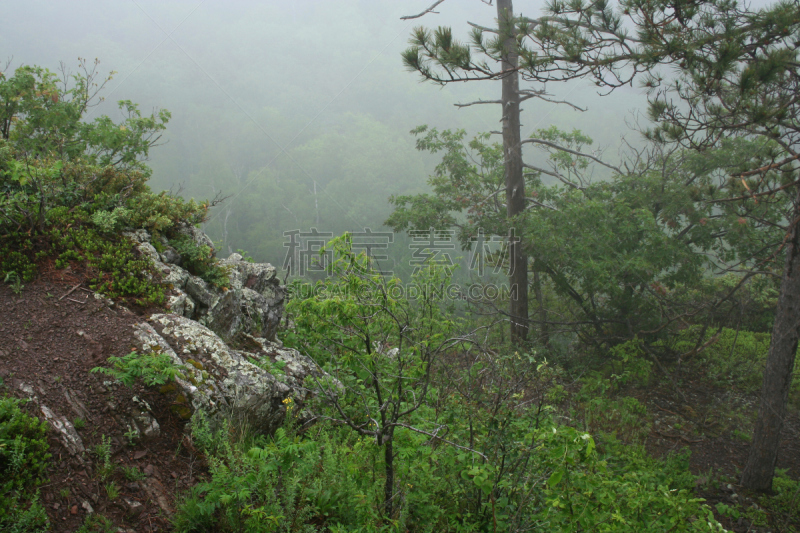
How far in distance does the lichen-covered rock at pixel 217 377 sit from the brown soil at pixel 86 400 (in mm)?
185

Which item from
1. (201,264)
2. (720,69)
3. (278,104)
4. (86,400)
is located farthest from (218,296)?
(278,104)

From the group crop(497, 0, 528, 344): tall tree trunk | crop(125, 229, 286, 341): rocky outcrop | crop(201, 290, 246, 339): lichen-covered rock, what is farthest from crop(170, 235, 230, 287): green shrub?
crop(497, 0, 528, 344): tall tree trunk

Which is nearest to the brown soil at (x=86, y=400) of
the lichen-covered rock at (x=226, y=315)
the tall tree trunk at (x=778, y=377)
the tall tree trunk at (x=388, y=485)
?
the lichen-covered rock at (x=226, y=315)

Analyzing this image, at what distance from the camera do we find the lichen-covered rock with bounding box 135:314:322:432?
3414 millimetres

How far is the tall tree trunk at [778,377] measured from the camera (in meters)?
5.08

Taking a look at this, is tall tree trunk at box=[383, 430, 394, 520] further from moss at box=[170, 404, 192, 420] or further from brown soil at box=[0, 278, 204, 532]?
moss at box=[170, 404, 192, 420]

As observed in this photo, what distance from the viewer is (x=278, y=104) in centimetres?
10519

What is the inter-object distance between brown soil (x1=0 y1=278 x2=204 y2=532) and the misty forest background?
33.2m

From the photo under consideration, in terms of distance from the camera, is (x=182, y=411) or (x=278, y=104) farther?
(x=278, y=104)

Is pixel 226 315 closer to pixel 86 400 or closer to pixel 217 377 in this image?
pixel 217 377

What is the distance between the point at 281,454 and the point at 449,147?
10837mm

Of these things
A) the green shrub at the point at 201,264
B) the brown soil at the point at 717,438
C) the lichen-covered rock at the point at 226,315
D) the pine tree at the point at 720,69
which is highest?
the pine tree at the point at 720,69

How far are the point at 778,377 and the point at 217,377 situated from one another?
657 cm

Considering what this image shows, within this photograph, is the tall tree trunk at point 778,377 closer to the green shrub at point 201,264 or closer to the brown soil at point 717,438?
the brown soil at point 717,438
